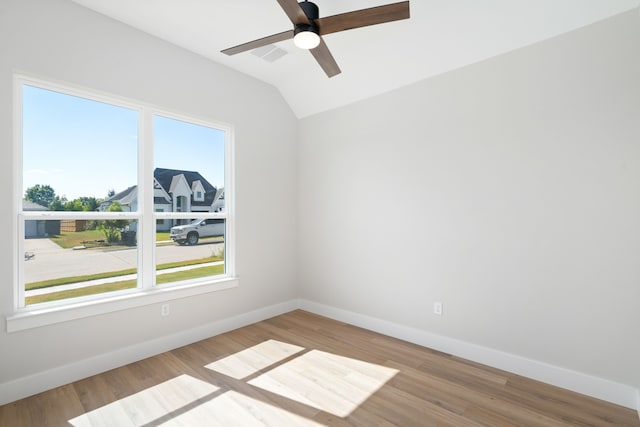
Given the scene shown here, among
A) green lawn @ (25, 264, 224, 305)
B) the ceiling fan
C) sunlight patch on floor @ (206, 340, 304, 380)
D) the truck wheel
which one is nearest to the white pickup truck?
the truck wheel

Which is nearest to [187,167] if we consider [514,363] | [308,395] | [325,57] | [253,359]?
[325,57]

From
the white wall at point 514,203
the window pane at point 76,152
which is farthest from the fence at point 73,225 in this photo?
the white wall at point 514,203

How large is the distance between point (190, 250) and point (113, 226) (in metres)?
0.80

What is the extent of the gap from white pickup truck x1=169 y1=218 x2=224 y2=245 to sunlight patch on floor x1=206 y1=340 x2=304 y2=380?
1316 mm

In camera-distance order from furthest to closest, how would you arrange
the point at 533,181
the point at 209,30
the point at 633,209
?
the point at 209,30 → the point at 533,181 → the point at 633,209

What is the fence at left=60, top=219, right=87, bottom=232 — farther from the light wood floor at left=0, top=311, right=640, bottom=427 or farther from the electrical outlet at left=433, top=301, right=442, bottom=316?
the electrical outlet at left=433, top=301, right=442, bottom=316

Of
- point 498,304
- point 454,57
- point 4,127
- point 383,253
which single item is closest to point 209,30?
point 4,127

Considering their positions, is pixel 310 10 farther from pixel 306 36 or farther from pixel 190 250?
pixel 190 250

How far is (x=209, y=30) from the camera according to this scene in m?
2.91

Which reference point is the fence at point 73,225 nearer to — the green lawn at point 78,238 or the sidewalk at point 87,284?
the green lawn at point 78,238

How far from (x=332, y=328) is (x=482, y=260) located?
1.86m

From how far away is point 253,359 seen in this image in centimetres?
289

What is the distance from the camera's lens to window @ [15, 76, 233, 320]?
8.00 feet

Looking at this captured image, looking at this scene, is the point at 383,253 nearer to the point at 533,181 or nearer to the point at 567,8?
the point at 533,181
